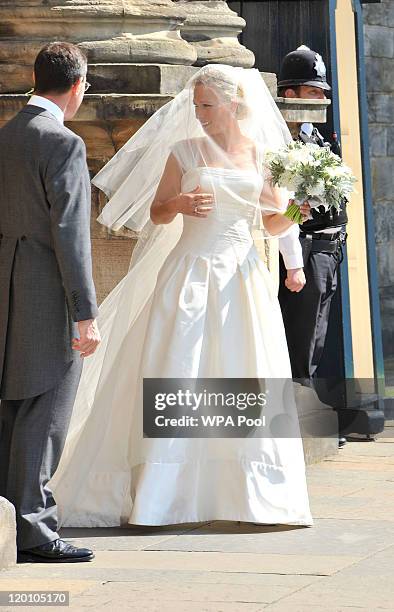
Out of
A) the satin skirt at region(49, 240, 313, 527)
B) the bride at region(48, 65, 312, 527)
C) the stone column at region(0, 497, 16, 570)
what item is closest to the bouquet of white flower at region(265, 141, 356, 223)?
the bride at region(48, 65, 312, 527)

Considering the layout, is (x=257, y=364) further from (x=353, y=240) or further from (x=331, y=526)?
(x=353, y=240)

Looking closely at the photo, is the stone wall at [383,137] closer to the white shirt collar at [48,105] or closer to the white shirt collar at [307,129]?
the white shirt collar at [307,129]

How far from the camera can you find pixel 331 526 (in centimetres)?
623

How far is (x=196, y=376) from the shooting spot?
6.32 m

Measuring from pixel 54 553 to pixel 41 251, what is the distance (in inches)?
41.3

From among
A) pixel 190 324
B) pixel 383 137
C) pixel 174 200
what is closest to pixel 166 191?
pixel 174 200

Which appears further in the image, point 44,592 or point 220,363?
point 220,363

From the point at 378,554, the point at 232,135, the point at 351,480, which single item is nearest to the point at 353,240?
the point at 351,480

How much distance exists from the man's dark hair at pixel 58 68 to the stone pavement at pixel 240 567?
166 centimetres

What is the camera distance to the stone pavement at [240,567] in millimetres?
4855

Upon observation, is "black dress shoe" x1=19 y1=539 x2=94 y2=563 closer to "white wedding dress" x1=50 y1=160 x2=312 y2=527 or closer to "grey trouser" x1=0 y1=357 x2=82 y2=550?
"grey trouser" x1=0 y1=357 x2=82 y2=550

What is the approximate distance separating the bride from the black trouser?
1713 millimetres

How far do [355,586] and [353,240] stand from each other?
175 inches

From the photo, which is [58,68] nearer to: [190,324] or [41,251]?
[41,251]
